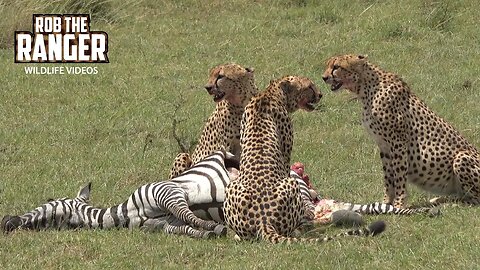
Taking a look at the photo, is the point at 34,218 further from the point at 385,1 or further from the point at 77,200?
the point at 385,1

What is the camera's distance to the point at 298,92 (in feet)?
25.9

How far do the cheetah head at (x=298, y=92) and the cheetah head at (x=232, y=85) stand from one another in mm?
442

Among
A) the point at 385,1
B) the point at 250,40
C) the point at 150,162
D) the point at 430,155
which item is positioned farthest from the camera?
the point at 385,1

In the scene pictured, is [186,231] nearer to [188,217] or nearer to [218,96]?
[188,217]

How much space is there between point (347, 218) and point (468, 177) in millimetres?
→ 1071

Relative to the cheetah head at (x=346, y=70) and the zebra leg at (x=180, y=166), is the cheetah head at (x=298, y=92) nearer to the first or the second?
the cheetah head at (x=346, y=70)

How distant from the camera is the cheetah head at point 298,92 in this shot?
789cm

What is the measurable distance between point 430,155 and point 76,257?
8.85ft

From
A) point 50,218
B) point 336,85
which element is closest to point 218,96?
point 336,85

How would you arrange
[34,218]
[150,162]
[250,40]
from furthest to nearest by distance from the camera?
1. [250,40]
2. [150,162]
3. [34,218]

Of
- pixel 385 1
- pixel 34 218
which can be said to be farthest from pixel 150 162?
pixel 385 1

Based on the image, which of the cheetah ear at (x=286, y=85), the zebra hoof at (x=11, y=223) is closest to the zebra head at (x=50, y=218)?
the zebra hoof at (x=11, y=223)

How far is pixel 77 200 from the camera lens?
7980mm

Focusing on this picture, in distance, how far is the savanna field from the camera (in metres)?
6.84
